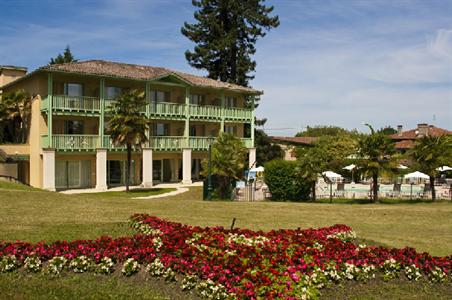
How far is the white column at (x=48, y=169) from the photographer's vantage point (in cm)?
3628

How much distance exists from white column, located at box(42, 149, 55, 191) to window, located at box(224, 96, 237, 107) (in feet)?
67.9

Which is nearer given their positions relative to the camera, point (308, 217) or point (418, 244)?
point (418, 244)

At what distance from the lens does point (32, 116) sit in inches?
1565

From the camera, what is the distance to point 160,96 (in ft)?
150

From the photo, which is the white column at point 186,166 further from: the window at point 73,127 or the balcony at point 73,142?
the window at point 73,127

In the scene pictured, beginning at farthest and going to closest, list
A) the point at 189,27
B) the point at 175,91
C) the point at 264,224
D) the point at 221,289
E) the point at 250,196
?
the point at 189,27
the point at 175,91
the point at 250,196
the point at 264,224
the point at 221,289

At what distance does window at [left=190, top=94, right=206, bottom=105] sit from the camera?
48.6m

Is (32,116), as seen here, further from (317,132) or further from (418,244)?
(317,132)

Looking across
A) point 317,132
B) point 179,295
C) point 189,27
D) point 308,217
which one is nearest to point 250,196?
point 308,217

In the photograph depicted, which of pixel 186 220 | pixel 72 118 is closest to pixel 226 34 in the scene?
pixel 72 118

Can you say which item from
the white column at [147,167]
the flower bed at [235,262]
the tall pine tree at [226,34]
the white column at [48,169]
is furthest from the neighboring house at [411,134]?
the flower bed at [235,262]

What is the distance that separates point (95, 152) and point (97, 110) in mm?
3435

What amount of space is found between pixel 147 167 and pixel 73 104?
26.8 feet

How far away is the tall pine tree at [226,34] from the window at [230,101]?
874 cm
